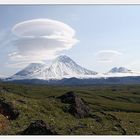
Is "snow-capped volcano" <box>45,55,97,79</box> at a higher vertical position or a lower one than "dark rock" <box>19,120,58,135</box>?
higher

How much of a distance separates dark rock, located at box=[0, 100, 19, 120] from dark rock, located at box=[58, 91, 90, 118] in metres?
1.61

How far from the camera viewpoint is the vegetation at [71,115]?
1483cm

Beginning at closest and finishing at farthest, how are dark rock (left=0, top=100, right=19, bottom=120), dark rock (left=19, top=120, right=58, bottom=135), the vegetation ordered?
dark rock (left=19, top=120, right=58, bottom=135)
the vegetation
dark rock (left=0, top=100, right=19, bottom=120)

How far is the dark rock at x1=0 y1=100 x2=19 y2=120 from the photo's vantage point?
15102 millimetres

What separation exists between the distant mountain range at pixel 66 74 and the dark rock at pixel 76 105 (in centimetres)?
46

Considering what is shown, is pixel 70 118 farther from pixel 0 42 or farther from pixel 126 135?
pixel 0 42

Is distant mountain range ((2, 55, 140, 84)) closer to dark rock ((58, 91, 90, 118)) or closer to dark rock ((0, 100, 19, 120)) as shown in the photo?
dark rock ((58, 91, 90, 118))

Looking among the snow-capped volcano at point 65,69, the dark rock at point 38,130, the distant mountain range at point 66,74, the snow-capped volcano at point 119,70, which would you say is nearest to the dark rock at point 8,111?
the dark rock at point 38,130

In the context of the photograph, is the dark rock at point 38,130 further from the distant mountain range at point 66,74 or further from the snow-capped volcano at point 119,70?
the snow-capped volcano at point 119,70

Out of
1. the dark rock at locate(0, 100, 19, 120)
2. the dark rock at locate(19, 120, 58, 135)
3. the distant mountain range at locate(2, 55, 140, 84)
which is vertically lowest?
the dark rock at locate(19, 120, 58, 135)

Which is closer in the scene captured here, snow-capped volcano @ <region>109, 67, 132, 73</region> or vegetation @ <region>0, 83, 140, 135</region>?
vegetation @ <region>0, 83, 140, 135</region>

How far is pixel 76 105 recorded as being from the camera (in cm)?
1546

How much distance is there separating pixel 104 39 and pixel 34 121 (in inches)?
131

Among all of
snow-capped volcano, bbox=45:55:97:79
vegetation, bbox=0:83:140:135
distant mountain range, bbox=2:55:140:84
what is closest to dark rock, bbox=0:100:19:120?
vegetation, bbox=0:83:140:135
